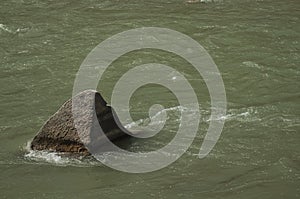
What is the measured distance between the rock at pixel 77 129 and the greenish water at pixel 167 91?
7.8 inches

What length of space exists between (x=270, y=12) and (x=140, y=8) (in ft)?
9.39

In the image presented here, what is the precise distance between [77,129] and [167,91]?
7.17ft

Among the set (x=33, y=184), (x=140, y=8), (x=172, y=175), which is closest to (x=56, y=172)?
(x=33, y=184)

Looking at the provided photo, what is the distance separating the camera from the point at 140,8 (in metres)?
13.0

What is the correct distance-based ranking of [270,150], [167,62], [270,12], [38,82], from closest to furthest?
[270,150], [38,82], [167,62], [270,12]

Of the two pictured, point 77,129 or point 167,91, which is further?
point 167,91

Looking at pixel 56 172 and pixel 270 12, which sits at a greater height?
pixel 270 12

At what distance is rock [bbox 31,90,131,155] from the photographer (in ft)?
22.6

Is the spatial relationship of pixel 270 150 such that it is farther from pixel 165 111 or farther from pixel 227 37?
pixel 227 37

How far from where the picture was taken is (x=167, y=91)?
28.6 ft

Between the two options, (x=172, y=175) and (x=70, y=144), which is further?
(x=70, y=144)

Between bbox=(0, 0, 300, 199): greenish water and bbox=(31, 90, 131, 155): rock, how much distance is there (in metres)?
0.20

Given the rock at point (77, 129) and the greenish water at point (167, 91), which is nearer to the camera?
the greenish water at point (167, 91)

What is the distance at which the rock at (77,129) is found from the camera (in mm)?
6884
